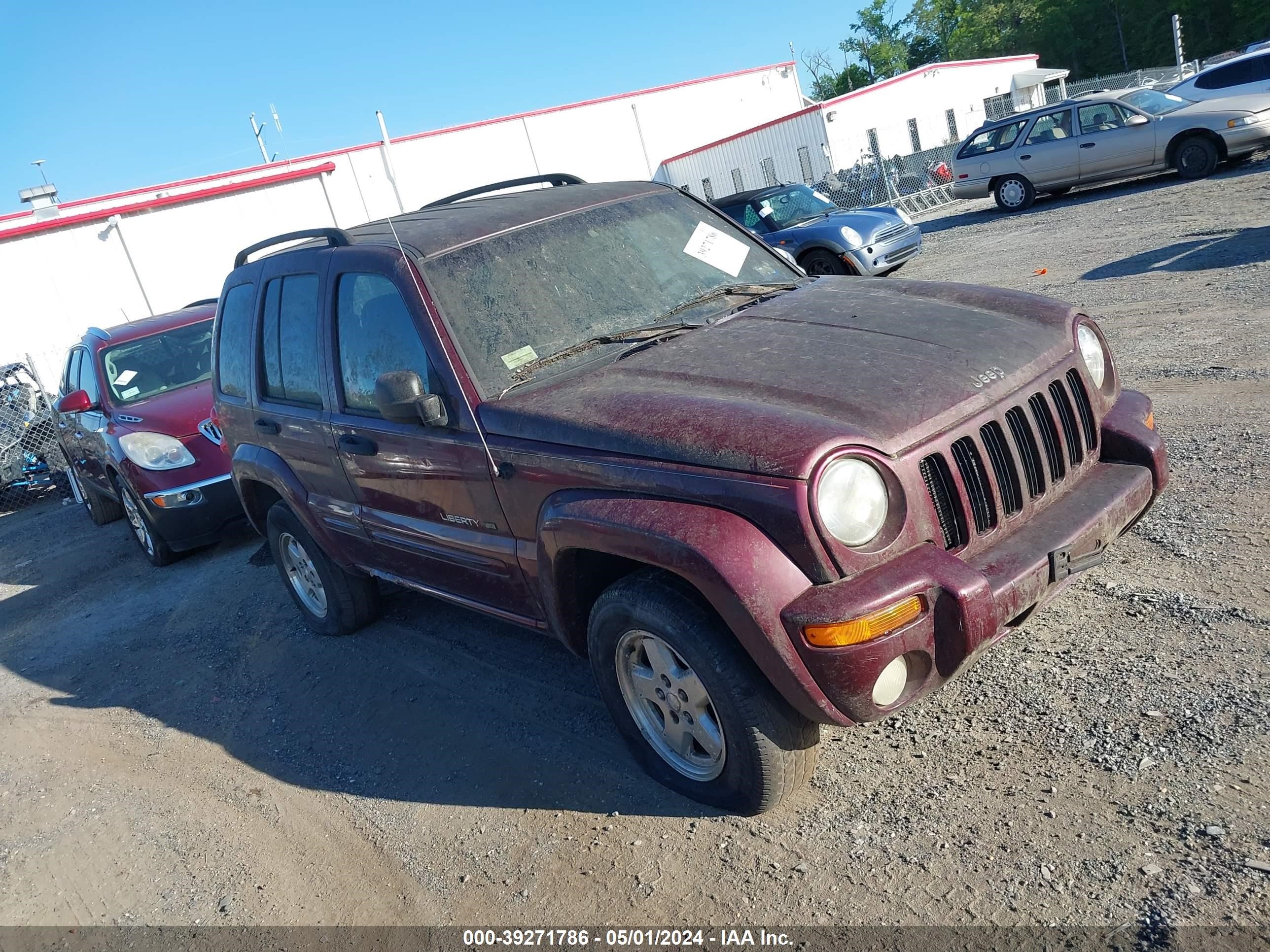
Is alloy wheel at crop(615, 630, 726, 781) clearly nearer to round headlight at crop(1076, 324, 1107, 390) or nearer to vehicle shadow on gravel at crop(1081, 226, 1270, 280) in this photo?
round headlight at crop(1076, 324, 1107, 390)

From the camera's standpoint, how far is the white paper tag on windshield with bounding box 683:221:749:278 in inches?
170

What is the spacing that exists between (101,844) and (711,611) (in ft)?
9.96

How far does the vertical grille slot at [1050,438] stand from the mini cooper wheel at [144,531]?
22.8 feet

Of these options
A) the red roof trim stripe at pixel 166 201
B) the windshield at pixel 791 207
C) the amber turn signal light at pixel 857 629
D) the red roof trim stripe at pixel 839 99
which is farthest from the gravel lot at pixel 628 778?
the red roof trim stripe at pixel 839 99

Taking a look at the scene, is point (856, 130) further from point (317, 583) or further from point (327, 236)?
point (327, 236)

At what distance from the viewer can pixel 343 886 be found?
3.42 metres

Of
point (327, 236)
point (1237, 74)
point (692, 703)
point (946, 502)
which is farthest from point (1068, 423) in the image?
point (1237, 74)

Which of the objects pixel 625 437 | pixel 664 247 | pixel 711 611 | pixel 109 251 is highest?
pixel 109 251

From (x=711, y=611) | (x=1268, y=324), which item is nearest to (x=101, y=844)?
(x=711, y=611)

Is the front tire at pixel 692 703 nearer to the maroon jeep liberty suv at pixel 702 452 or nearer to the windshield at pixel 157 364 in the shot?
the maroon jeep liberty suv at pixel 702 452

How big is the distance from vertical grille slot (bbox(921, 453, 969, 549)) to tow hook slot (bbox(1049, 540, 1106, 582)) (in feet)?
0.90

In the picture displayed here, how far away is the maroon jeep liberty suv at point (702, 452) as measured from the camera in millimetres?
2697

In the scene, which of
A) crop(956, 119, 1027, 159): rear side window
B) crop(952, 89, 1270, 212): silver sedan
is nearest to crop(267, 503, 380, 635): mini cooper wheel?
crop(952, 89, 1270, 212): silver sedan

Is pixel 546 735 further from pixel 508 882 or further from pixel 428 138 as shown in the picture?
pixel 428 138
